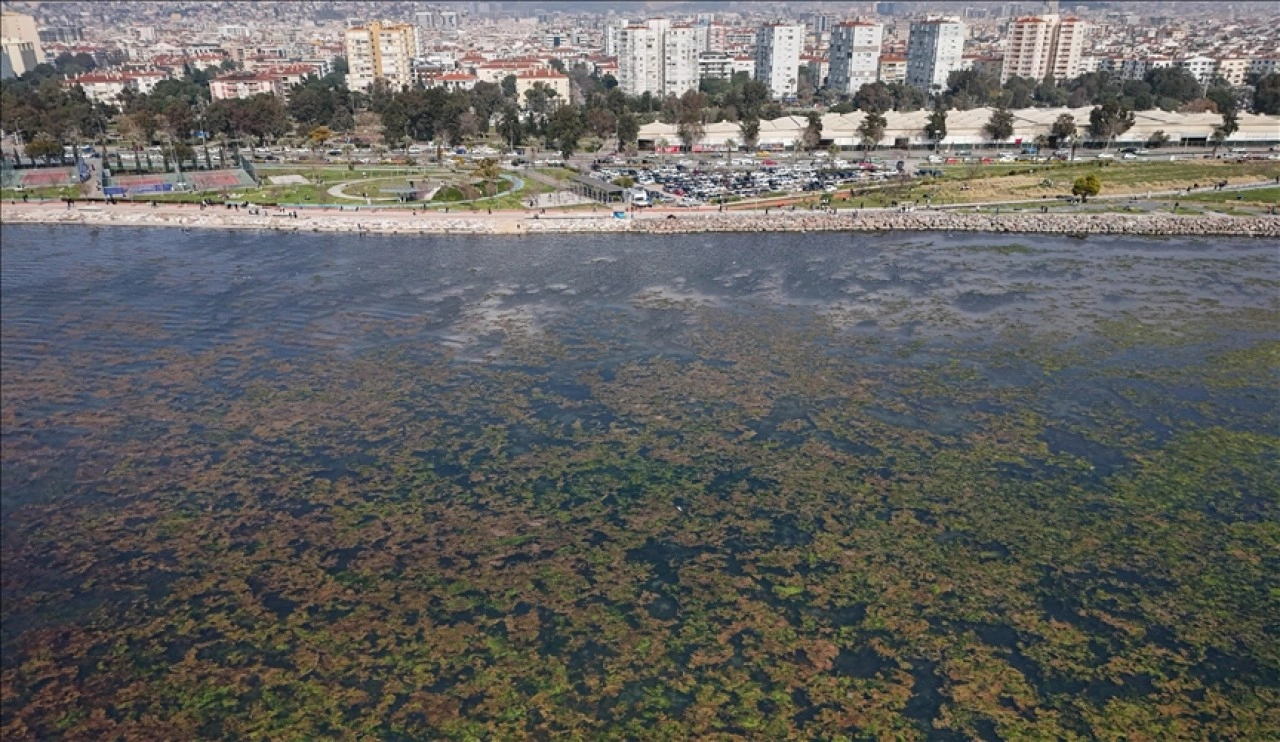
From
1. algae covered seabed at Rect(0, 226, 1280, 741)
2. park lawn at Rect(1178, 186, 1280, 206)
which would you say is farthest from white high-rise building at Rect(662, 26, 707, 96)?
algae covered seabed at Rect(0, 226, 1280, 741)

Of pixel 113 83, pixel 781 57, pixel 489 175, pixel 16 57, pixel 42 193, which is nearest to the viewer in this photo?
pixel 42 193

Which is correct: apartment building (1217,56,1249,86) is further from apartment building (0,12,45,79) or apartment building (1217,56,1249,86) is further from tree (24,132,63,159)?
apartment building (0,12,45,79)

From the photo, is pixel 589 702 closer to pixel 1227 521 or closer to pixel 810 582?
A: pixel 810 582

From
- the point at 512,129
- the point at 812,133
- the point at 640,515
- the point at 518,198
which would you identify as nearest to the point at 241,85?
the point at 512,129

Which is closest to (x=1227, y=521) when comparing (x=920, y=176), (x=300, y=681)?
(x=300, y=681)

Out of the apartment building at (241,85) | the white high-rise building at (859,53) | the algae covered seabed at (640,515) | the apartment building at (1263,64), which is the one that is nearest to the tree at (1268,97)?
the white high-rise building at (859,53)

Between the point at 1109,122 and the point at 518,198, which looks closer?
the point at 518,198

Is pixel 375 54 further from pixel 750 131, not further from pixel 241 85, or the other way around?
pixel 750 131
